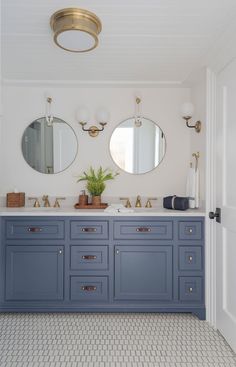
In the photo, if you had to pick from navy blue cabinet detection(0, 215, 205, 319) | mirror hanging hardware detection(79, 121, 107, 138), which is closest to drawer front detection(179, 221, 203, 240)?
navy blue cabinet detection(0, 215, 205, 319)

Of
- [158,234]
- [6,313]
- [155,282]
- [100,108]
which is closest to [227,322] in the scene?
[155,282]

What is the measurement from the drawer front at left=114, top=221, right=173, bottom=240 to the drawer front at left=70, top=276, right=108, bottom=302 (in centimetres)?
42

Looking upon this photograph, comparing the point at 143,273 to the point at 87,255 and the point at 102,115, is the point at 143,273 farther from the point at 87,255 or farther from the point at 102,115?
the point at 102,115

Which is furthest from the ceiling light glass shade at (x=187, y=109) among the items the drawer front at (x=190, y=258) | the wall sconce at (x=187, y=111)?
the drawer front at (x=190, y=258)

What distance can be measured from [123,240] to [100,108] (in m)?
1.42

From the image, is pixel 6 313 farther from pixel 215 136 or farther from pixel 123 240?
pixel 215 136

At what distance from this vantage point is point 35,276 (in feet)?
8.04

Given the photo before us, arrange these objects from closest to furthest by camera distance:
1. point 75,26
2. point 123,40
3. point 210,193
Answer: point 75,26 → point 123,40 → point 210,193

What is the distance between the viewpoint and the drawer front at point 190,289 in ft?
8.02

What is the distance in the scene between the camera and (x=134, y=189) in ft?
9.90

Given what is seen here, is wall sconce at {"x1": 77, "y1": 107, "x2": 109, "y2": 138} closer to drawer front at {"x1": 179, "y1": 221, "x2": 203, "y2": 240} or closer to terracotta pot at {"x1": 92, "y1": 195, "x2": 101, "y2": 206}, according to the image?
terracotta pot at {"x1": 92, "y1": 195, "x2": 101, "y2": 206}

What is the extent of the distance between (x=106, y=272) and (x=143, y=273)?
323 millimetres

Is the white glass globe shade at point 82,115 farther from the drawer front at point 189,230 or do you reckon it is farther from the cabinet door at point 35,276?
the drawer front at point 189,230

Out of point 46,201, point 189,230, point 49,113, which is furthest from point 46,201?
point 189,230
